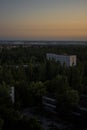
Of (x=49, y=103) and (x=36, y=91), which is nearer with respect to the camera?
(x=49, y=103)

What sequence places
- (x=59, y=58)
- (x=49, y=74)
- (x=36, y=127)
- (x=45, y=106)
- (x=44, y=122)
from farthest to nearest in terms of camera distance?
1. (x=59, y=58)
2. (x=49, y=74)
3. (x=45, y=106)
4. (x=44, y=122)
5. (x=36, y=127)

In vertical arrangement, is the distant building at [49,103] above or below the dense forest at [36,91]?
below

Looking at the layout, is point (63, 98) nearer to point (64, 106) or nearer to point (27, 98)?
point (64, 106)

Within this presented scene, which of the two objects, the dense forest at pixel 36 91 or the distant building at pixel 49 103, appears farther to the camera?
the distant building at pixel 49 103

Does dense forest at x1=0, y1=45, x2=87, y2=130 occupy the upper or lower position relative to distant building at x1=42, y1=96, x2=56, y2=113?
upper

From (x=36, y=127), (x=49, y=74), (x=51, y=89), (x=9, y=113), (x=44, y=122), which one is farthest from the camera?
(x=49, y=74)

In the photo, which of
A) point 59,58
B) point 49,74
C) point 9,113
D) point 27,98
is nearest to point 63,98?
point 27,98

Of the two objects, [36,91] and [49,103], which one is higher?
[36,91]

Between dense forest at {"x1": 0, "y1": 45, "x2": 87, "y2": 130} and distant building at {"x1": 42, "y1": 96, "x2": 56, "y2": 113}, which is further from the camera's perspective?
distant building at {"x1": 42, "y1": 96, "x2": 56, "y2": 113}

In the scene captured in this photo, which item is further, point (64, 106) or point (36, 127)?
point (64, 106)

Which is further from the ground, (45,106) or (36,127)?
(36,127)
